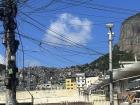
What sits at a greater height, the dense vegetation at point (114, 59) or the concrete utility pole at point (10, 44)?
the dense vegetation at point (114, 59)

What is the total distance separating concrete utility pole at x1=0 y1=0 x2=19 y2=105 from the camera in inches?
1139

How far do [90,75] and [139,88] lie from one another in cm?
9531

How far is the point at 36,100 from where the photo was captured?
3287 inches

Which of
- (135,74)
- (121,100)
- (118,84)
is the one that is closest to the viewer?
(121,100)

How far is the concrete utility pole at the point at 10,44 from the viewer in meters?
28.9

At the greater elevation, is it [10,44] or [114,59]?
[114,59]

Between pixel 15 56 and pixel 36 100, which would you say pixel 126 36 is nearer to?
pixel 36 100

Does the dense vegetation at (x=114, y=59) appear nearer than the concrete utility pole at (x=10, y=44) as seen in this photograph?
→ No

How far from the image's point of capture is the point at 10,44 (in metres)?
29.2

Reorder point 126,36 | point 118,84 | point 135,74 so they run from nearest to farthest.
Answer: point 135,74 < point 118,84 < point 126,36

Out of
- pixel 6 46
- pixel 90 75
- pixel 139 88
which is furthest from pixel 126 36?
pixel 6 46

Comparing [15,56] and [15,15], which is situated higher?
[15,15]

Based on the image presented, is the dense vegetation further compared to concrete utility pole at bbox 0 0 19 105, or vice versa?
the dense vegetation

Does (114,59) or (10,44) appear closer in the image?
(10,44)
